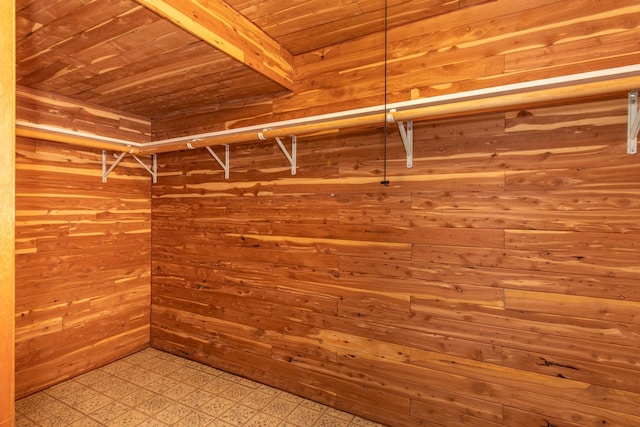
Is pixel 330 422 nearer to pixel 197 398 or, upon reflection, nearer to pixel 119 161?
pixel 197 398

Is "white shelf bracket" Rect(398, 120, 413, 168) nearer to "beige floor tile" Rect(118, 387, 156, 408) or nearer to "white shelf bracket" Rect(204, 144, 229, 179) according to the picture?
"white shelf bracket" Rect(204, 144, 229, 179)

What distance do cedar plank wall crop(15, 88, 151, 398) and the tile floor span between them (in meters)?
0.24

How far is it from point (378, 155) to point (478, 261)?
793 millimetres

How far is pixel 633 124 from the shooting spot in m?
1.33

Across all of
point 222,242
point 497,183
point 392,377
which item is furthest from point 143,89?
point 392,377

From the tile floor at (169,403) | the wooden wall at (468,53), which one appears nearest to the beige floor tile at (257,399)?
the tile floor at (169,403)

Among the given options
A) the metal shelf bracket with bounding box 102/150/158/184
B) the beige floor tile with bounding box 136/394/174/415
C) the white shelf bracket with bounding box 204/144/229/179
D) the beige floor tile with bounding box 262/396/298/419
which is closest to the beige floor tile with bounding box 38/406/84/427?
the beige floor tile with bounding box 136/394/174/415

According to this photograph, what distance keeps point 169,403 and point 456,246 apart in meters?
2.03

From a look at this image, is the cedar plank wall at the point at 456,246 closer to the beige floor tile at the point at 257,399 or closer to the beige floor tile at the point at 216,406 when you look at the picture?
the beige floor tile at the point at 257,399

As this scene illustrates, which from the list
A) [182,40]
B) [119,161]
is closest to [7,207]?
[182,40]

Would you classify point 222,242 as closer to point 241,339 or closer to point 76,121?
point 241,339

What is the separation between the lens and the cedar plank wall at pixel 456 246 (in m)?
1.44

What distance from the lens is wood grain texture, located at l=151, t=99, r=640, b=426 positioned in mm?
1445

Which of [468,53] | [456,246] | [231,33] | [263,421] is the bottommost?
[263,421]
